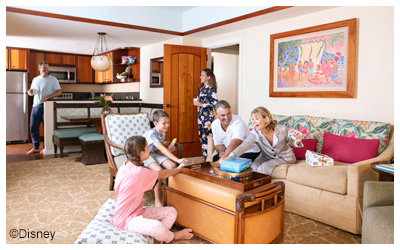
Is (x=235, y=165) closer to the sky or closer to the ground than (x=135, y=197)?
closer to the sky

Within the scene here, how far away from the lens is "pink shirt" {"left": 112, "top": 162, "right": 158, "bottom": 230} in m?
2.30

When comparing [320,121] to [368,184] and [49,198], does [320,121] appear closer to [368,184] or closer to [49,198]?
[368,184]

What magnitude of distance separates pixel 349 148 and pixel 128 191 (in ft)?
7.70

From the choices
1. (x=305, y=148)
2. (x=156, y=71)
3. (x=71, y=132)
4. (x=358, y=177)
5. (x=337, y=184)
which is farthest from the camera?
(x=156, y=71)

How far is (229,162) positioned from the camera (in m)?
2.43

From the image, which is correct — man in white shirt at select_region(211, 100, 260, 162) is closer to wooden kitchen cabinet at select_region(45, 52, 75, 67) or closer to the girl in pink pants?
the girl in pink pants

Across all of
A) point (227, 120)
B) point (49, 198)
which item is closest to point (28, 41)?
point (49, 198)

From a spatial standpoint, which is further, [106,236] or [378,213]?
[106,236]

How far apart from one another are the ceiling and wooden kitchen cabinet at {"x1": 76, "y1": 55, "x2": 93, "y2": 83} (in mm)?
1137

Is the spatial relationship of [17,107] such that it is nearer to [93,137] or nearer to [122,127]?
[93,137]

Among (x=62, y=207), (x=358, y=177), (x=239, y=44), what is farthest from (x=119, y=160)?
(x=239, y=44)

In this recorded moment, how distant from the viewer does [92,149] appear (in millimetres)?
5137

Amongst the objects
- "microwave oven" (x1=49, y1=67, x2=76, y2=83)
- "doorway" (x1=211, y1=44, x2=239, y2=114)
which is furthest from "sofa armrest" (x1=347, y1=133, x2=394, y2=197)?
"microwave oven" (x1=49, y1=67, x2=76, y2=83)

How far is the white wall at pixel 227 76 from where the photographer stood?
7.91 metres
